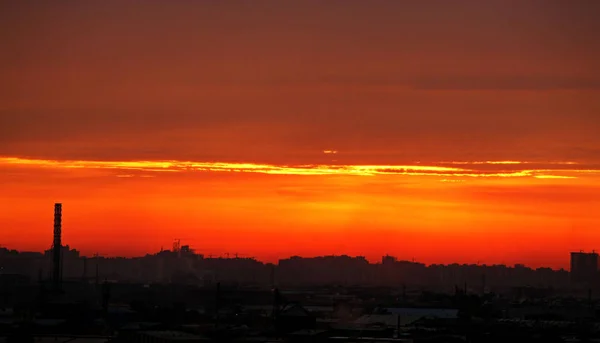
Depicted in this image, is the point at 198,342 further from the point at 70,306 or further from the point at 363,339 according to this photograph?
the point at 70,306

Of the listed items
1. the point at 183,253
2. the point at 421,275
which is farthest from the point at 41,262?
the point at 421,275

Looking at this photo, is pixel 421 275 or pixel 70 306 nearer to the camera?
pixel 70 306

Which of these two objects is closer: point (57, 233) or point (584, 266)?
point (57, 233)

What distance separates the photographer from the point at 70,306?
165ft

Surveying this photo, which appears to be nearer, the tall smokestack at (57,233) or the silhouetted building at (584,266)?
the tall smokestack at (57,233)

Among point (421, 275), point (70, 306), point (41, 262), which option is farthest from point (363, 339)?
point (421, 275)

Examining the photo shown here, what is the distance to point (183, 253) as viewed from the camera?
19925 cm

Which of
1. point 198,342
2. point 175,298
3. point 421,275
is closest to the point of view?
point 198,342

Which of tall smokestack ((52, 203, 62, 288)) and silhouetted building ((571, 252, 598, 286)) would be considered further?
silhouetted building ((571, 252, 598, 286))

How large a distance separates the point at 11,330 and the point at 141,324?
6467mm

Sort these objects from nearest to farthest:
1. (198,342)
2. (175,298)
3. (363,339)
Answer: (198,342) → (363,339) → (175,298)

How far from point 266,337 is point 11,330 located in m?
8.94

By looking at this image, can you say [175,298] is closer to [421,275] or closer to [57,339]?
[57,339]

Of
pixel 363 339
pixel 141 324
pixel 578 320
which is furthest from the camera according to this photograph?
pixel 578 320
